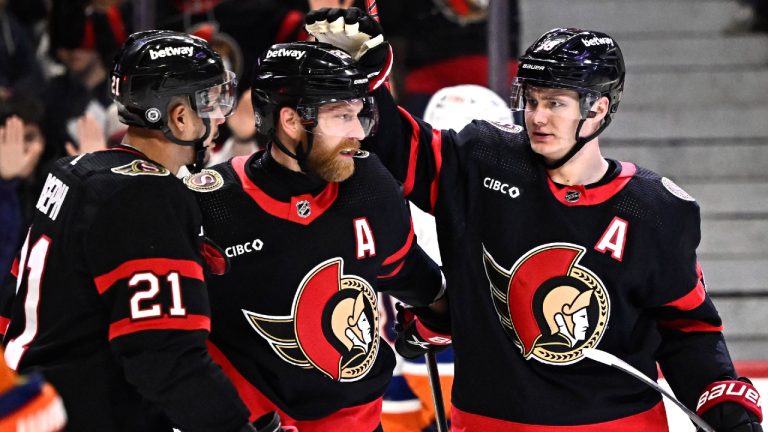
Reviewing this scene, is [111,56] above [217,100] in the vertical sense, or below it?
below

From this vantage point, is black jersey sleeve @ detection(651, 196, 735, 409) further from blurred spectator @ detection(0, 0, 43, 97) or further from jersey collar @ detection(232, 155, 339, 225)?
blurred spectator @ detection(0, 0, 43, 97)

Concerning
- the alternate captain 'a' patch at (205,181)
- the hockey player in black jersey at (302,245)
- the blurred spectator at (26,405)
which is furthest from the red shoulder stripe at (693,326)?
the blurred spectator at (26,405)

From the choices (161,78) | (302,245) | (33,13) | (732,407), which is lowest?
(732,407)

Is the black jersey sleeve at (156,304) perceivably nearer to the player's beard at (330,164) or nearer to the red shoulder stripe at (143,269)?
the red shoulder stripe at (143,269)

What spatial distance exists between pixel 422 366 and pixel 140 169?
1.64 metres

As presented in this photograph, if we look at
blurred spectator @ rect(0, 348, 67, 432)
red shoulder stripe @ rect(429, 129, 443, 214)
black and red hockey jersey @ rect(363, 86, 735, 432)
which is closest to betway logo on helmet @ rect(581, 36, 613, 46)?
black and red hockey jersey @ rect(363, 86, 735, 432)

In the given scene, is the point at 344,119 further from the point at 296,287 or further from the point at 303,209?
the point at 296,287

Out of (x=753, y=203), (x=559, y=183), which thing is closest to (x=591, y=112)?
(x=559, y=183)

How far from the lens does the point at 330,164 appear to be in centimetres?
241

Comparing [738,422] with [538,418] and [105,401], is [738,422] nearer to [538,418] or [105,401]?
[538,418]

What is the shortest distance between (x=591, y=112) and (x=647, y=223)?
263mm

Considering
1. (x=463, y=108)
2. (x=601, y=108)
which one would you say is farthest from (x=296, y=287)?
(x=463, y=108)

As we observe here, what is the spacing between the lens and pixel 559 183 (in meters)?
2.61

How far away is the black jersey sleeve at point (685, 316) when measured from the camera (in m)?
2.59
